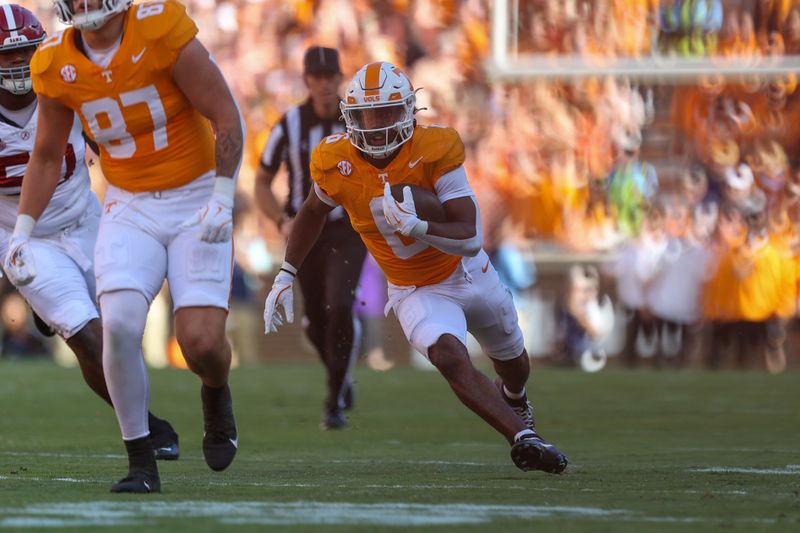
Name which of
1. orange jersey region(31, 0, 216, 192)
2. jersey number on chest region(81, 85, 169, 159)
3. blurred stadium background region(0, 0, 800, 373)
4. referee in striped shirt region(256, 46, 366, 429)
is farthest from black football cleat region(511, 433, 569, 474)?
blurred stadium background region(0, 0, 800, 373)

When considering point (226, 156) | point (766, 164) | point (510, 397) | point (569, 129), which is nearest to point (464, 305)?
point (510, 397)

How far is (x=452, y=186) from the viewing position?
668cm

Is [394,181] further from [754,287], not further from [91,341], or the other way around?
[754,287]

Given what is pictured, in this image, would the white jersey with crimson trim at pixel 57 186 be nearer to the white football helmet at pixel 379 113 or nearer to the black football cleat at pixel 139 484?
the white football helmet at pixel 379 113

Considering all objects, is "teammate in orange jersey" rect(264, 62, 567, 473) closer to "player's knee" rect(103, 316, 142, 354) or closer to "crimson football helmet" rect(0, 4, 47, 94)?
"player's knee" rect(103, 316, 142, 354)

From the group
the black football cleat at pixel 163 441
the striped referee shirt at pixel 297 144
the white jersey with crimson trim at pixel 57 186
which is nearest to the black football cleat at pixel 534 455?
the black football cleat at pixel 163 441

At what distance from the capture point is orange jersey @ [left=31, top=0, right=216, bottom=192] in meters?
5.73

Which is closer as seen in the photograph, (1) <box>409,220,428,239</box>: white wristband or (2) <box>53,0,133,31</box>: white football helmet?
(2) <box>53,0,133,31</box>: white football helmet

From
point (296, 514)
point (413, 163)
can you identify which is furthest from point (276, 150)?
point (296, 514)

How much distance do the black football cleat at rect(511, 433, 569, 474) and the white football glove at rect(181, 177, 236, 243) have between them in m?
1.33

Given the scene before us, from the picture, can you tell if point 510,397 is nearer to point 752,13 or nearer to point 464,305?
point 464,305

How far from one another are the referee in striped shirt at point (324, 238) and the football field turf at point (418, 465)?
41cm

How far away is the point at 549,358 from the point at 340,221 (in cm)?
1088

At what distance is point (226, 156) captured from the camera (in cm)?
576
